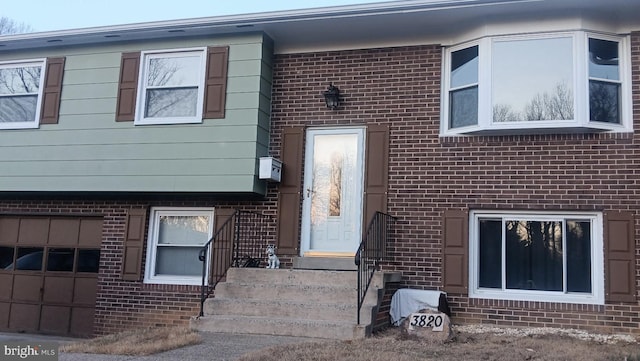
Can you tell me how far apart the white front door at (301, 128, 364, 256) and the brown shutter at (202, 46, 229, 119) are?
145 centimetres

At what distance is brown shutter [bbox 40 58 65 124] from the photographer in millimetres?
10477

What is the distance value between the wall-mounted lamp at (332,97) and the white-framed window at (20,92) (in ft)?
16.0

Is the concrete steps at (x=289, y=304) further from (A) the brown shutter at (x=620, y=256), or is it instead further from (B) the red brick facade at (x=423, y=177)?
(A) the brown shutter at (x=620, y=256)

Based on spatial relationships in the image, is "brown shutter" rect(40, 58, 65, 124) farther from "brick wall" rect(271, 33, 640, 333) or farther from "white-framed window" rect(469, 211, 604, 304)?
"white-framed window" rect(469, 211, 604, 304)

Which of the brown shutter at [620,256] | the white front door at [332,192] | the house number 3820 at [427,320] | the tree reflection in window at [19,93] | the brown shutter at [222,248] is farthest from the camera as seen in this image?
the tree reflection in window at [19,93]

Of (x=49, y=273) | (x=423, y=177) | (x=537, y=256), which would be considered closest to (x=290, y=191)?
(x=423, y=177)

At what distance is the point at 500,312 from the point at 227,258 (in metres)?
4.08

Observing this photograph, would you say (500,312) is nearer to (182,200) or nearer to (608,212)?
(608,212)

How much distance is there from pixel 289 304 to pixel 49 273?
521cm

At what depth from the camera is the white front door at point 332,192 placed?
9.51m

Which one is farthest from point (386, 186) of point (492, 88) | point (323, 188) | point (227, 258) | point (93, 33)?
point (93, 33)

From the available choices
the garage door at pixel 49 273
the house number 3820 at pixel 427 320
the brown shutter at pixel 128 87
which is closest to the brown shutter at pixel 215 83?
the brown shutter at pixel 128 87

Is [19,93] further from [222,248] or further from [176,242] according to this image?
[222,248]

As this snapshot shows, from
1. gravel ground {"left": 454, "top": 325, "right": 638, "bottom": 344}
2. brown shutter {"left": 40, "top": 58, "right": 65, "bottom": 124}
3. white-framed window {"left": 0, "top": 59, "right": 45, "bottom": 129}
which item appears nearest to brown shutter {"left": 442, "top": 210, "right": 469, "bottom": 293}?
gravel ground {"left": 454, "top": 325, "right": 638, "bottom": 344}
